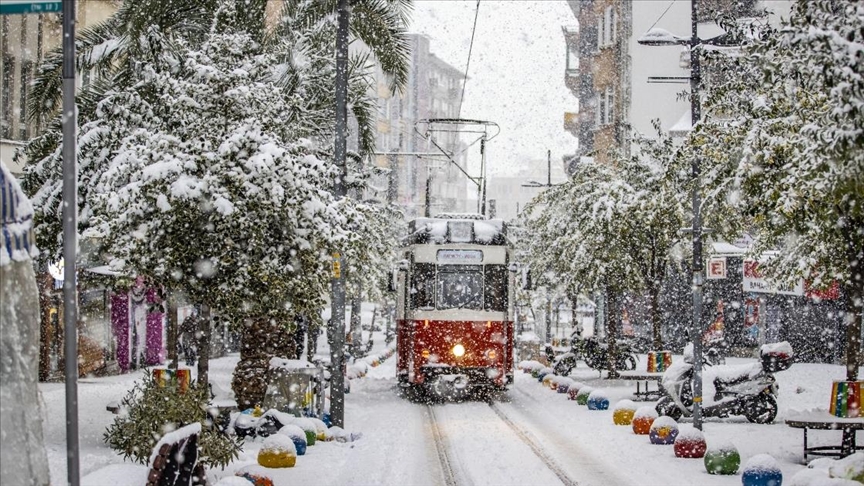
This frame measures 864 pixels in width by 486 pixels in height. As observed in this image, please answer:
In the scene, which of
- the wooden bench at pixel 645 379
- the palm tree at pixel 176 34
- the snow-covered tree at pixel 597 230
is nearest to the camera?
the palm tree at pixel 176 34

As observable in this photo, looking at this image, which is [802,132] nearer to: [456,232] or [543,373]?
[456,232]

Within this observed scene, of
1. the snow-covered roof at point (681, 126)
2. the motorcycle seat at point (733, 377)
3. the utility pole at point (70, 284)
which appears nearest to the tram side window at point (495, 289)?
the motorcycle seat at point (733, 377)

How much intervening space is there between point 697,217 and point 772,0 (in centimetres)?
2799

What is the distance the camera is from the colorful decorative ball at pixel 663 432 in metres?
15.5

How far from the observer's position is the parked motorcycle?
31484mm

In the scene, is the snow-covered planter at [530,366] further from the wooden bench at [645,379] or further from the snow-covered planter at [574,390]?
the wooden bench at [645,379]

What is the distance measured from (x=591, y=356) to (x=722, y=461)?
20260mm

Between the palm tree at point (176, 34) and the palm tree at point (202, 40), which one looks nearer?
the palm tree at point (202, 40)

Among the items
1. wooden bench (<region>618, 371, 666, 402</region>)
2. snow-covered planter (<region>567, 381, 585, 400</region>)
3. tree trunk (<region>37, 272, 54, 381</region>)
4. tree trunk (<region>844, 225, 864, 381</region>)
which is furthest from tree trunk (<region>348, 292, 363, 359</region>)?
tree trunk (<region>844, 225, 864, 381</region>)

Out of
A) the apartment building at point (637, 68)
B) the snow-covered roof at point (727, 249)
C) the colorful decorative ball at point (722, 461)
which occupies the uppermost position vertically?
the apartment building at point (637, 68)

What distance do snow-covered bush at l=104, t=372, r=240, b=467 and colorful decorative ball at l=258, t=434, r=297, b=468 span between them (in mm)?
911

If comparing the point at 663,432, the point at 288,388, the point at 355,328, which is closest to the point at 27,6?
the point at 288,388

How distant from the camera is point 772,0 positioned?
41.3m

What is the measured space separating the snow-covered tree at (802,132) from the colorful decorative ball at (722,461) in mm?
2791
